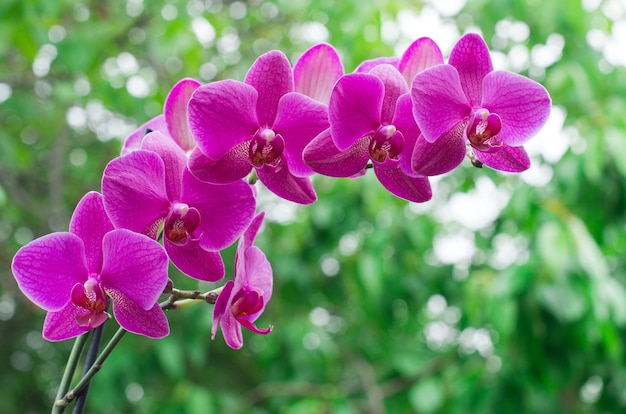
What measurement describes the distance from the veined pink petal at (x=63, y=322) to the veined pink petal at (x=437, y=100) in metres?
0.20

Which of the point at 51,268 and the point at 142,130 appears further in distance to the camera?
the point at 142,130

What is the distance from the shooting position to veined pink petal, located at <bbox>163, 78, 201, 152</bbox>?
0.40 meters


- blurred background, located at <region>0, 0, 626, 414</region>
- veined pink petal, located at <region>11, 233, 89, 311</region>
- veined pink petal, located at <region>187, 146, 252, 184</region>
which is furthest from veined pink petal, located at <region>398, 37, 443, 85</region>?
blurred background, located at <region>0, 0, 626, 414</region>

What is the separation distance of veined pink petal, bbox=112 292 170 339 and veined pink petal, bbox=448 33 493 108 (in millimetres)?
198

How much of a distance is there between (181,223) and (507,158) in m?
0.18

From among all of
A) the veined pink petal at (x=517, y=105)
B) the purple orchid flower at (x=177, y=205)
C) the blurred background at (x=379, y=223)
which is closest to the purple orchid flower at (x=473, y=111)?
the veined pink petal at (x=517, y=105)

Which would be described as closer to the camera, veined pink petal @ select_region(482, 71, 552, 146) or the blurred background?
veined pink petal @ select_region(482, 71, 552, 146)

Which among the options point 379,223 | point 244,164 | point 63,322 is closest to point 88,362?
point 63,322

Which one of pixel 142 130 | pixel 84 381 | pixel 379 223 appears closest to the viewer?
pixel 84 381

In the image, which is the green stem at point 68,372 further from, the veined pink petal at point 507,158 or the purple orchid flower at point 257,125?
the veined pink petal at point 507,158

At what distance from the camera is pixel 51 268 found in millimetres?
326

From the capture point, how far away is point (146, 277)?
32cm

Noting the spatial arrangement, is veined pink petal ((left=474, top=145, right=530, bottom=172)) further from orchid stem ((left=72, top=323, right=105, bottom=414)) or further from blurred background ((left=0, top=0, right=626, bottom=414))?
blurred background ((left=0, top=0, right=626, bottom=414))

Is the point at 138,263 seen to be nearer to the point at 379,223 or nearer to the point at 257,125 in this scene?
the point at 257,125
